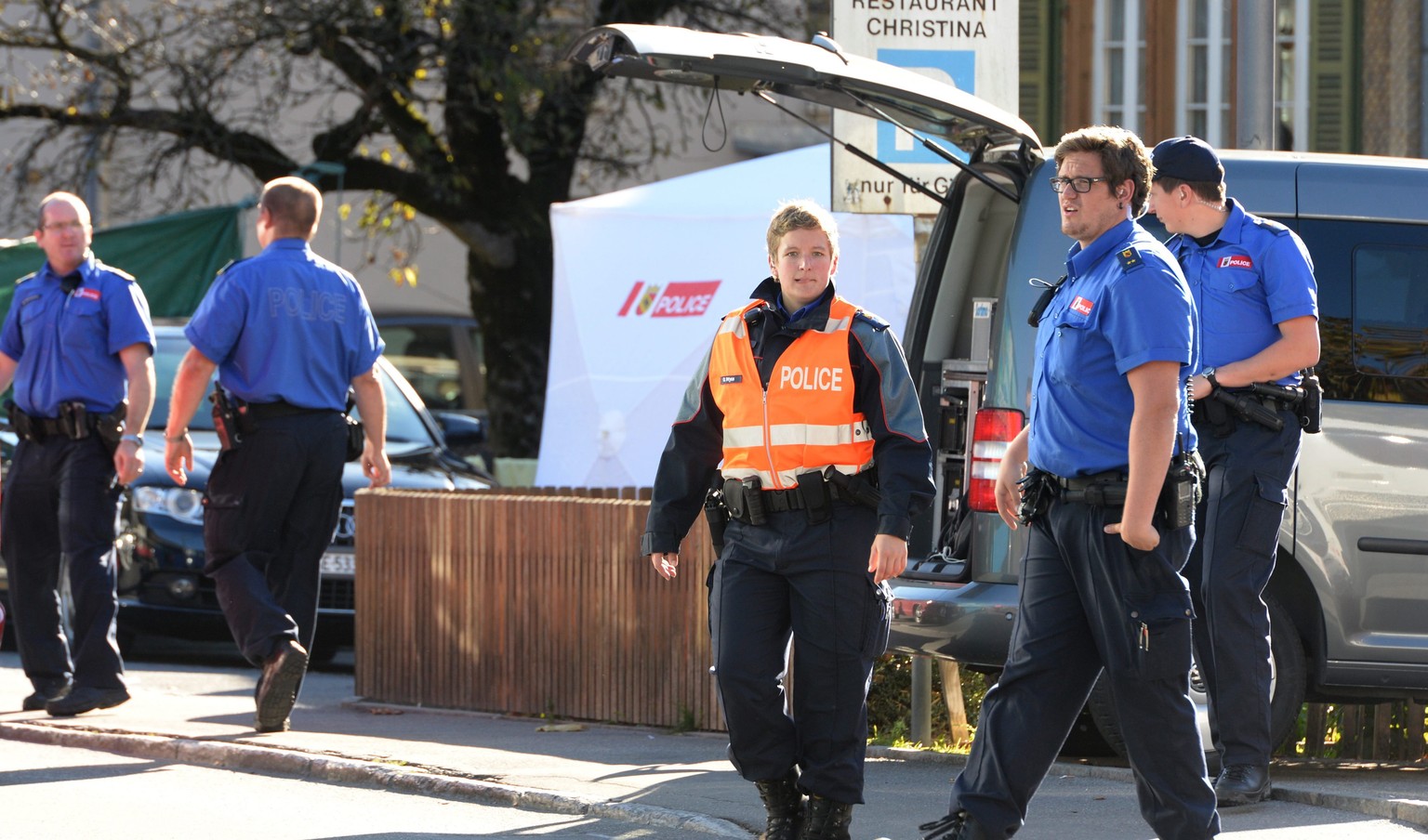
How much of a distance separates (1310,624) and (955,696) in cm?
144

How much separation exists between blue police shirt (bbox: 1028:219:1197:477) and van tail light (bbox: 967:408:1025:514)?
3.99 ft

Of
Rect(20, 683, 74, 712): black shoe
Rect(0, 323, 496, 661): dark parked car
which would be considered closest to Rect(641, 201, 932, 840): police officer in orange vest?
Rect(20, 683, 74, 712): black shoe

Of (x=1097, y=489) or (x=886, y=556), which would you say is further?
(x=886, y=556)

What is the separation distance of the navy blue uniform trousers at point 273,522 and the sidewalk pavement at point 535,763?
41 centimetres

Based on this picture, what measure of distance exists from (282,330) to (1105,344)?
348 cm

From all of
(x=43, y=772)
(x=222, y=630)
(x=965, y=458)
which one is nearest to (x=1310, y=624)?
(x=965, y=458)

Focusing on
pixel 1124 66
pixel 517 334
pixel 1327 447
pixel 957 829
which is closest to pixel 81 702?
pixel 957 829

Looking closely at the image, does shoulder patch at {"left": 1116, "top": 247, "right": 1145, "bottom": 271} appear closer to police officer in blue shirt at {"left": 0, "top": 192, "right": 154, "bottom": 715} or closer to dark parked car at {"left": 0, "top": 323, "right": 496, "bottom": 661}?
police officer in blue shirt at {"left": 0, "top": 192, "right": 154, "bottom": 715}

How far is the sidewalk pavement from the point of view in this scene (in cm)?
576

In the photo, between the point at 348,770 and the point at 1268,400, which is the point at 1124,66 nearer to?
the point at 1268,400

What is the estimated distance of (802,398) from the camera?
4996 mm

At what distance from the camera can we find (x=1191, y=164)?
5426mm

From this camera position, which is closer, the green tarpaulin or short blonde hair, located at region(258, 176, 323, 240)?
short blonde hair, located at region(258, 176, 323, 240)

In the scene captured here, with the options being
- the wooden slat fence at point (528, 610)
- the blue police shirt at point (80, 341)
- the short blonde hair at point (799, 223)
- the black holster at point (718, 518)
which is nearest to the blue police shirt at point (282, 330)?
the blue police shirt at point (80, 341)
